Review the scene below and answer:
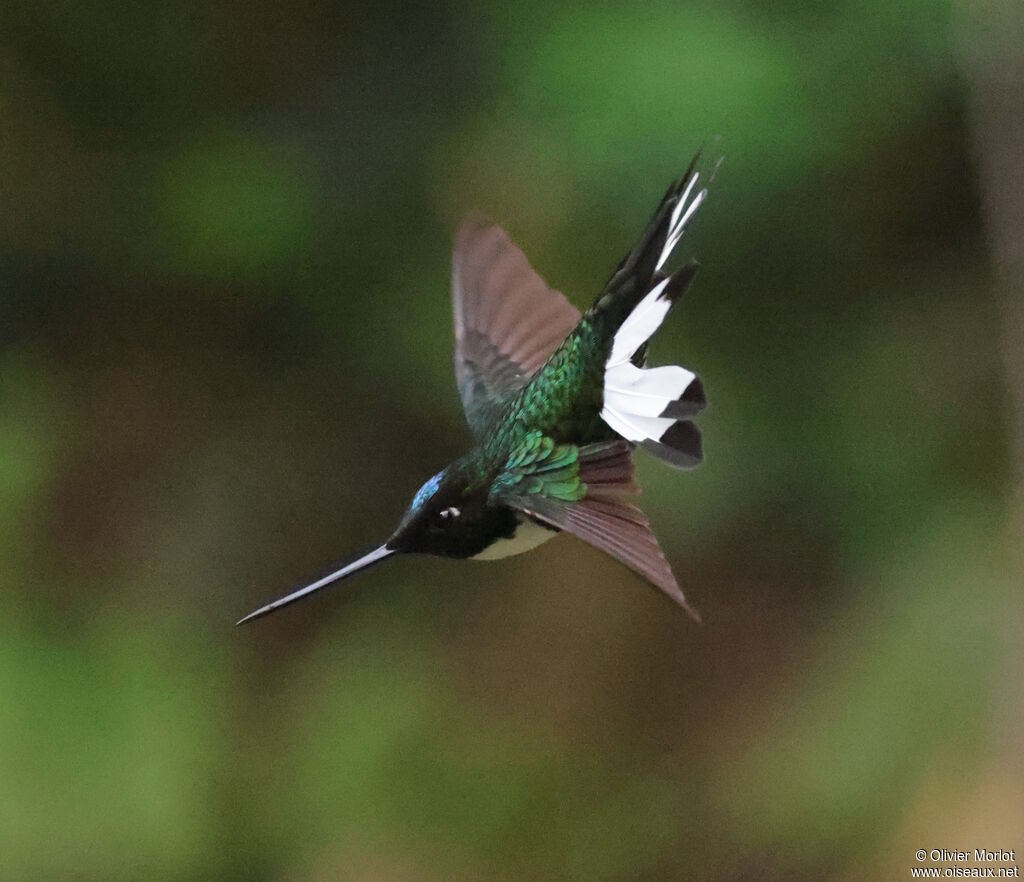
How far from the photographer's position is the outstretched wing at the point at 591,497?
271 millimetres

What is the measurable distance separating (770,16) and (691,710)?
0.76 meters

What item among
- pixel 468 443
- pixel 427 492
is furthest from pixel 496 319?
pixel 468 443

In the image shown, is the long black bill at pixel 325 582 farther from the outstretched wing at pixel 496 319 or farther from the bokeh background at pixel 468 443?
the bokeh background at pixel 468 443

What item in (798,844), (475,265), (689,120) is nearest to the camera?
(475,265)

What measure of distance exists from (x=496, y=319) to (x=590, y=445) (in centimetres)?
21

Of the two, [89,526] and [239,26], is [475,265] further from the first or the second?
[89,526]

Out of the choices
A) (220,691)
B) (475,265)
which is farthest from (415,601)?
(475,265)

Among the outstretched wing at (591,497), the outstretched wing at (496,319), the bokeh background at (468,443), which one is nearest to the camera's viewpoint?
the outstretched wing at (591,497)

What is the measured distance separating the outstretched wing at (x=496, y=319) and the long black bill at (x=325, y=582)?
185 millimetres

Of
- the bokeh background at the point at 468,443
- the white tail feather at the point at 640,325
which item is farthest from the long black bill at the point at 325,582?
the bokeh background at the point at 468,443

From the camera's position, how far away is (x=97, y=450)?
3.93 feet

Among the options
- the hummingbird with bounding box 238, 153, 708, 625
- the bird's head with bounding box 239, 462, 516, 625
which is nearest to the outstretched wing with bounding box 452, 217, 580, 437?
the hummingbird with bounding box 238, 153, 708, 625

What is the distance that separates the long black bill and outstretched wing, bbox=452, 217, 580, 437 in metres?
0.18

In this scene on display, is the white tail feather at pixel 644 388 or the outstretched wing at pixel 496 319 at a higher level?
the outstretched wing at pixel 496 319
